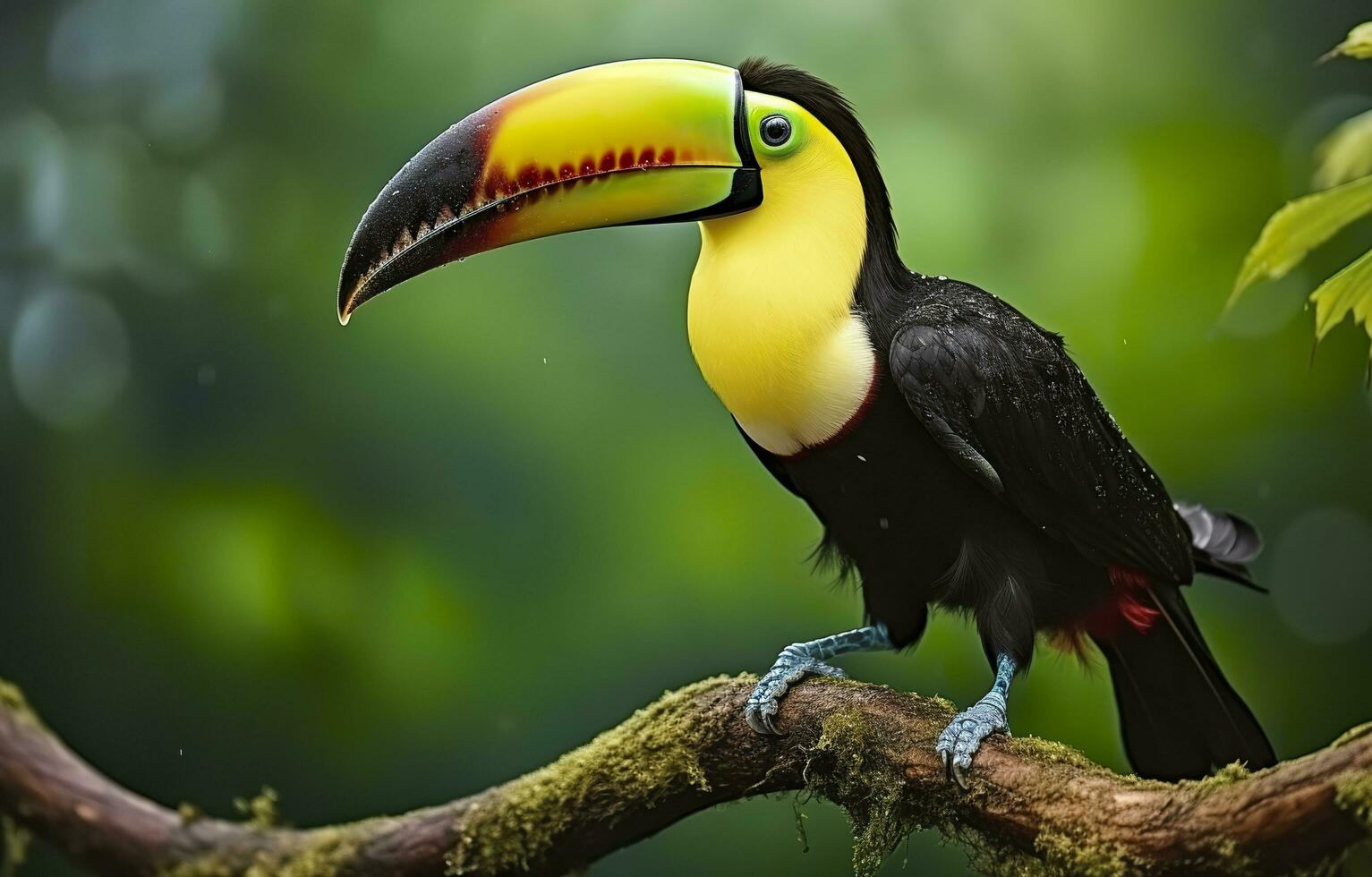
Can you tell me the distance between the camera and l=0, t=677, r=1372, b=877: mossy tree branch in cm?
162

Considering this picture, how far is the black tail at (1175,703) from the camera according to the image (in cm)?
212

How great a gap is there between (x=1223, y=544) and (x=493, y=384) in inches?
A: 69.4

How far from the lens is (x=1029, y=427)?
197cm

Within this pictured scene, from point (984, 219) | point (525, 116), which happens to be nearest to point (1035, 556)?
point (525, 116)

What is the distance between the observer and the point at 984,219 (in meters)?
3.11

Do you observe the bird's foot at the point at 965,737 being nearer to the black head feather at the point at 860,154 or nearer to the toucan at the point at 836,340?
the toucan at the point at 836,340

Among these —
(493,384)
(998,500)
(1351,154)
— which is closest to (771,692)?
(998,500)

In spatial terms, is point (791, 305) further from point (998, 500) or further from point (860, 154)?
point (998, 500)

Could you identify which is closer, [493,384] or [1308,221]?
[1308,221]

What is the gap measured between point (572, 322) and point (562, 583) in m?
0.66

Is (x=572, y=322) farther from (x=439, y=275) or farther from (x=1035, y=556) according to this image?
(x=1035, y=556)

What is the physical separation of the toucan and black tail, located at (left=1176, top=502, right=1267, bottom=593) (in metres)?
0.22

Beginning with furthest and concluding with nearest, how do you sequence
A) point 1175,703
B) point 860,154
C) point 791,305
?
point 1175,703
point 860,154
point 791,305

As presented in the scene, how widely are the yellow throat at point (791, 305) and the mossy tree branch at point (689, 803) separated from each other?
433 mm
